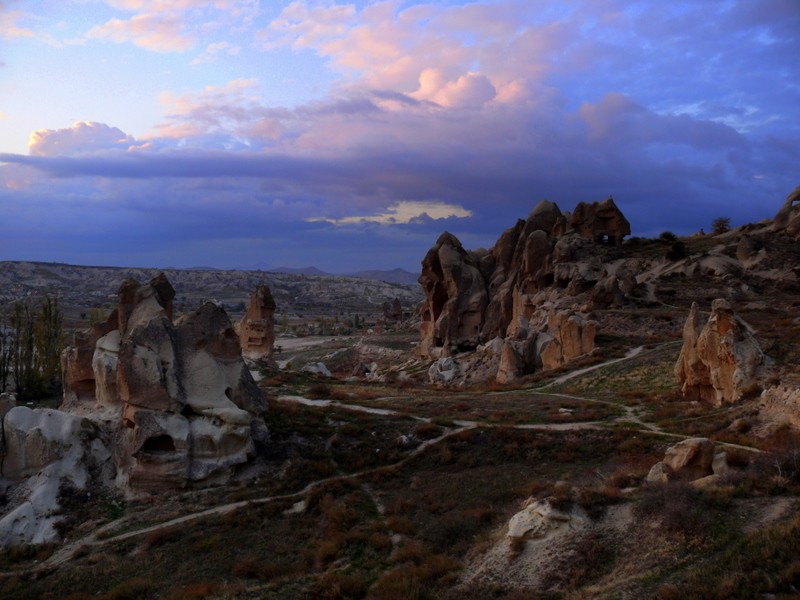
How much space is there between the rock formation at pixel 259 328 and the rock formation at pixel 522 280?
14741 millimetres

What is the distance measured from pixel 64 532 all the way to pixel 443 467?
9.96m

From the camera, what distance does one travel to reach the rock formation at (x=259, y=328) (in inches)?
1519

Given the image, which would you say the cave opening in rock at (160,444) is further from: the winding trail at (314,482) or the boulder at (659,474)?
the boulder at (659,474)

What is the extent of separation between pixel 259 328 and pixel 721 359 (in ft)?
87.6

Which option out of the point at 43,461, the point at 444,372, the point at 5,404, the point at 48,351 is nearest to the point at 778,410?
the point at 43,461

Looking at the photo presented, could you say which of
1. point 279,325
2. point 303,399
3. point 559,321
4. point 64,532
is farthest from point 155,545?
point 279,325

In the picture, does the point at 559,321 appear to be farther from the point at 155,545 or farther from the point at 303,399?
the point at 155,545

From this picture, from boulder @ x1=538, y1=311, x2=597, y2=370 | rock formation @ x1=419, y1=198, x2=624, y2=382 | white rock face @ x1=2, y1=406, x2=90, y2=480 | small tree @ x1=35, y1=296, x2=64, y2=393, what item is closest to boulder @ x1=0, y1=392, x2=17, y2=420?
white rock face @ x1=2, y1=406, x2=90, y2=480

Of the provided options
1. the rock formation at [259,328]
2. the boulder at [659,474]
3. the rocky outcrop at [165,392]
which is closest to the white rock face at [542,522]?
the boulder at [659,474]

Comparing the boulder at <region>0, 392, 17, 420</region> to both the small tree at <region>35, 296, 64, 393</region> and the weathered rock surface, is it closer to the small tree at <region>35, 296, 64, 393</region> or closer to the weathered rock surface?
the small tree at <region>35, 296, 64, 393</region>

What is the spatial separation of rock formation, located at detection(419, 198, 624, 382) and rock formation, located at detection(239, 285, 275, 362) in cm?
1474

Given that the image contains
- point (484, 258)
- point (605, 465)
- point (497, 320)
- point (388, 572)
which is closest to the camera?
point (388, 572)

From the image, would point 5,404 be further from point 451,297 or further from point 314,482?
point 451,297

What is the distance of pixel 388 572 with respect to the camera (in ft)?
36.9
